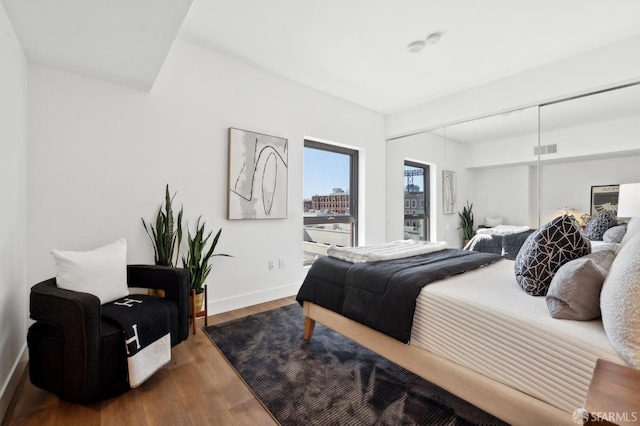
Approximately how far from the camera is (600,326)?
115 cm

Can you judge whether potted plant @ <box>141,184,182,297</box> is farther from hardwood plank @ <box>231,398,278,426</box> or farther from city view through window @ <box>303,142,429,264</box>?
city view through window @ <box>303,142,429,264</box>

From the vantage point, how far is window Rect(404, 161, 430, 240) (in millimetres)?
4047

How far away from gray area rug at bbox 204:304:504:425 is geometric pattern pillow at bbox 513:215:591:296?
2.38 feet

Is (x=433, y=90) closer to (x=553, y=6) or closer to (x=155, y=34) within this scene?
(x=553, y=6)

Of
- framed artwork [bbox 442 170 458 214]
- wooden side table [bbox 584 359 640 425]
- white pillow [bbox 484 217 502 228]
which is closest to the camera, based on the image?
wooden side table [bbox 584 359 640 425]

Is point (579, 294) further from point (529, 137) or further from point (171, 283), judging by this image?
point (529, 137)

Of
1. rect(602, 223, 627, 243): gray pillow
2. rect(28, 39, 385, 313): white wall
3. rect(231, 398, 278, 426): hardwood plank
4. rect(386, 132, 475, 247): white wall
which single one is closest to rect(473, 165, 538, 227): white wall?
rect(386, 132, 475, 247): white wall

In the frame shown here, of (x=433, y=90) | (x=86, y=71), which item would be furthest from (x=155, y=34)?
(x=433, y=90)

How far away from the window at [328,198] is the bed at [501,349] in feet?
6.74

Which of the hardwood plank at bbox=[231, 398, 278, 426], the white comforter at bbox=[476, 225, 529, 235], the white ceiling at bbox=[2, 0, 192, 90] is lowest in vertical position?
the hardwood plank at bbox=[231, 398, 278, 426]

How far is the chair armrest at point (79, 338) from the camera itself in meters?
1.46

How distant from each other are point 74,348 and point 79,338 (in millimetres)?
61

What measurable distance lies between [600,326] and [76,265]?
2615mm

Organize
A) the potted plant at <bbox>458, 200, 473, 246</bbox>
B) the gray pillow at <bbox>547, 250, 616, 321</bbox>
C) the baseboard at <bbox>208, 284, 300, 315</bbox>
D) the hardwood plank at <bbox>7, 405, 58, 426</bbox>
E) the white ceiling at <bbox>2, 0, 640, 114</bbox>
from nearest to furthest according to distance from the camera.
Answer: the gray pillow at <bbox>547, 250, 616, 321</bbox>, the hardwood plank at <bbox>7, 405, 58, 426</bbox>, the white ceiling at <bbox>2, 0, 640, 114</bbox>, the baseboard at <bbox>208, 284, 300, 315</bbox>, the potted plant at <bbox>458, 200, 473, 246</bbox>
